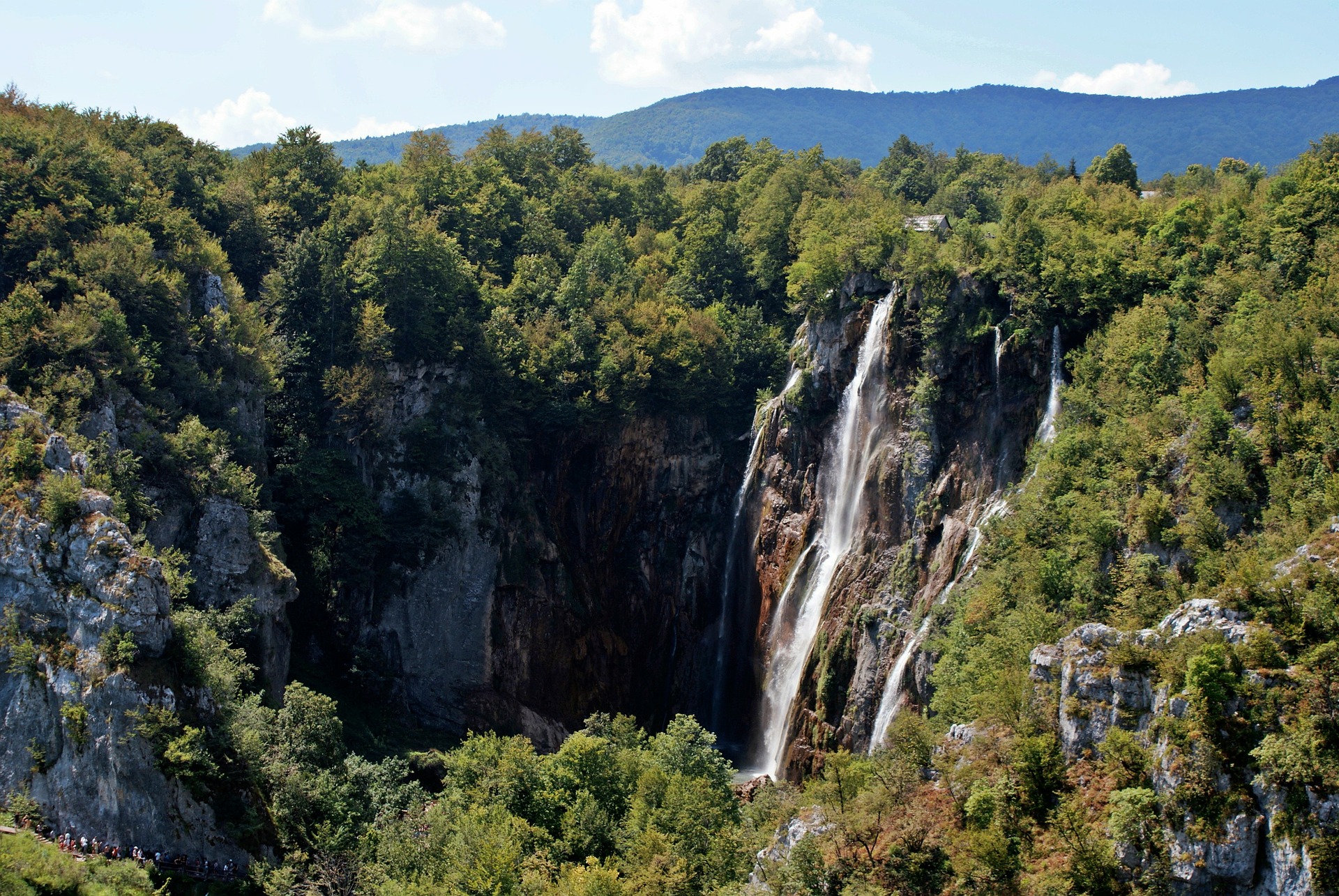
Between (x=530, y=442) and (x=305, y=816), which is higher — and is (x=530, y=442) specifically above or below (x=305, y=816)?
above

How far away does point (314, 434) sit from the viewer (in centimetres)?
5556

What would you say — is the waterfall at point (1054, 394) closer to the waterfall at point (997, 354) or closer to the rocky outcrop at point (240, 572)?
the waterfall at point (997, 354)

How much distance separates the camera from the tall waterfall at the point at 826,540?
50125mm

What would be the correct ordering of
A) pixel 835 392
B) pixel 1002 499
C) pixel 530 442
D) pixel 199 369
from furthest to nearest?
pixel 530 442
pixel 835 392
pixel 199 369
pixel 1002 499

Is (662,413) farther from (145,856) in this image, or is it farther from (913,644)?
(145,856)

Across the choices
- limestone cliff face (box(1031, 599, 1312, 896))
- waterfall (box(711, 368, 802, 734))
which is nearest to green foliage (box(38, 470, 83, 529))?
limestone cliff face (box(1031, 599, 1312, 896))

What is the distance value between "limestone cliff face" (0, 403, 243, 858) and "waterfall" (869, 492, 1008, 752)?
24.6 m

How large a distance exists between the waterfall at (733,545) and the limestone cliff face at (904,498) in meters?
4.25

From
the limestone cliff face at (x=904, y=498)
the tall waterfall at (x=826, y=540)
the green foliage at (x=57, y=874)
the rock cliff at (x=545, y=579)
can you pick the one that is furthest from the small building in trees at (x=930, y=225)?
the green foliage at (x=57, y=874)

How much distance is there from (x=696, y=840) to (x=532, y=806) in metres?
6.39

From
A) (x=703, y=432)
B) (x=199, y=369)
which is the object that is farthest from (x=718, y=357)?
(x=199, y=369)

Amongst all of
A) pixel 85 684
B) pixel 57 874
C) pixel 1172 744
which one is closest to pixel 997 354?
pixel 1172 744

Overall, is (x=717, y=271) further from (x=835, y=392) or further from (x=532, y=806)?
(x=532, y=806)

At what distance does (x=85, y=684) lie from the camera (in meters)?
35.0
